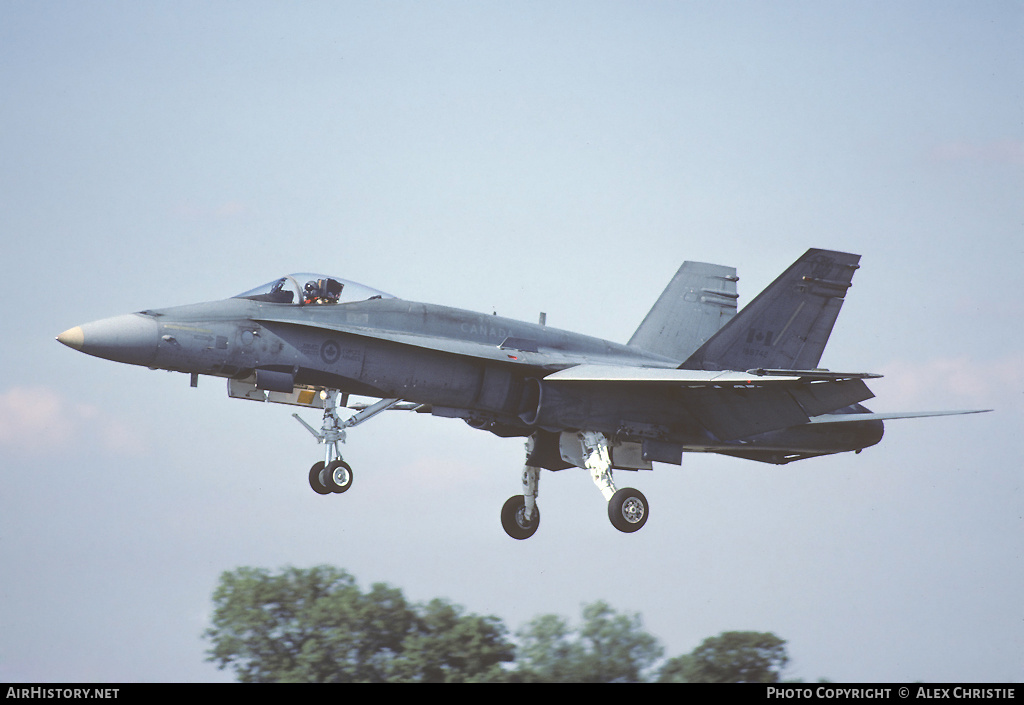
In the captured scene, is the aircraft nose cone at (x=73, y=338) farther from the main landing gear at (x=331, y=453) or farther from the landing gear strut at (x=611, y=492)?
the landing gear strut at (x=611, y=492)

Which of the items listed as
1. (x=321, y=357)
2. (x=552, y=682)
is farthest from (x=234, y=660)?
(x=321, y=357)

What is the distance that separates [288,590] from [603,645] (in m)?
6.63

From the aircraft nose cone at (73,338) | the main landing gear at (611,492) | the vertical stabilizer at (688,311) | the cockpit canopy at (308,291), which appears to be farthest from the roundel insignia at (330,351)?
the vertical stabilizer at (688,311)

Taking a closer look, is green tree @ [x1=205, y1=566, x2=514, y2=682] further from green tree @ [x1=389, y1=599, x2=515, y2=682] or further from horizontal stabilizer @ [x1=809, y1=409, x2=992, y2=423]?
horizontal stabilizer @ [x1=809, y1=409, x2=992, y2=423]

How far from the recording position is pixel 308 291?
56.6 feet

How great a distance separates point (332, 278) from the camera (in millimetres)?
17594

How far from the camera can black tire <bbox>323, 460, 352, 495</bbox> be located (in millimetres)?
16828

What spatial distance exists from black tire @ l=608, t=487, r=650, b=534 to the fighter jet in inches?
0.9

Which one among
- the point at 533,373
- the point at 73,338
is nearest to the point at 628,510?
the point at 533,373

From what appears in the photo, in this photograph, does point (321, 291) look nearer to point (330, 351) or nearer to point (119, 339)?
point (330, 351)

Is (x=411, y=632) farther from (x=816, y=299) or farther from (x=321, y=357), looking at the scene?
(x=816, y=299)

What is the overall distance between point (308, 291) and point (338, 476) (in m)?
2.77

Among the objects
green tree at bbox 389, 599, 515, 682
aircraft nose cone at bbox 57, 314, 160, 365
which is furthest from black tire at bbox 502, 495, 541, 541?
aircraft nose cone at bbox 57, 314, 160, 365
